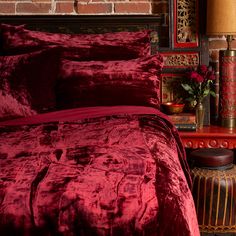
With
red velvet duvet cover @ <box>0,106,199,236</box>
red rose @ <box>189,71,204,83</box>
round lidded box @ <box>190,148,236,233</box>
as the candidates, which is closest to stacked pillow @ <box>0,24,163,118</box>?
red rose @ <box>189,71,204,83</box>

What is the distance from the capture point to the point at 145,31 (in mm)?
3102

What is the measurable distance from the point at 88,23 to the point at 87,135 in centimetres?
144

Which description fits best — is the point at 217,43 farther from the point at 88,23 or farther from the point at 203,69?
the point at 88,23

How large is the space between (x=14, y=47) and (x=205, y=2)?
1.28 m

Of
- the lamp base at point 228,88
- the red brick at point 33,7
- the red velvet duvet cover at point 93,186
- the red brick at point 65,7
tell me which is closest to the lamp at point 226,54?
the lamp base at point 228,88

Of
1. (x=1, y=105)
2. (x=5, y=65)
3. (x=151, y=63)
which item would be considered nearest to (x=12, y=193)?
(x=1, y=105)

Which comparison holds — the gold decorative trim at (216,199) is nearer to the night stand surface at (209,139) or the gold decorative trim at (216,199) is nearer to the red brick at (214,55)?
the night stand surface at (209,139)

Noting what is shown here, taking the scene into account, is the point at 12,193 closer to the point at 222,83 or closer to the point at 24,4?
the point at 222,83

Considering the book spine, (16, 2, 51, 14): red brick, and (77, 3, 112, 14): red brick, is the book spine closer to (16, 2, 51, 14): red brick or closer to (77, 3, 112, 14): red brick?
(77, 3, 112, 14): red brick

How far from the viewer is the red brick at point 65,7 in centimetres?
346

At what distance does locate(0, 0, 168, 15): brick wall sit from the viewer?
3445 millimetres

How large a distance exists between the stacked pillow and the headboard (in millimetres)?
214

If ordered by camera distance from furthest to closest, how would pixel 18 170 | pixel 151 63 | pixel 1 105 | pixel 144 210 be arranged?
1. pixel 151 63
2. pixel 1 105
3. pixel 18 170
4. pixel 144 210

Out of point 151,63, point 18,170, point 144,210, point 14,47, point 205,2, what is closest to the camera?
point 144,210
